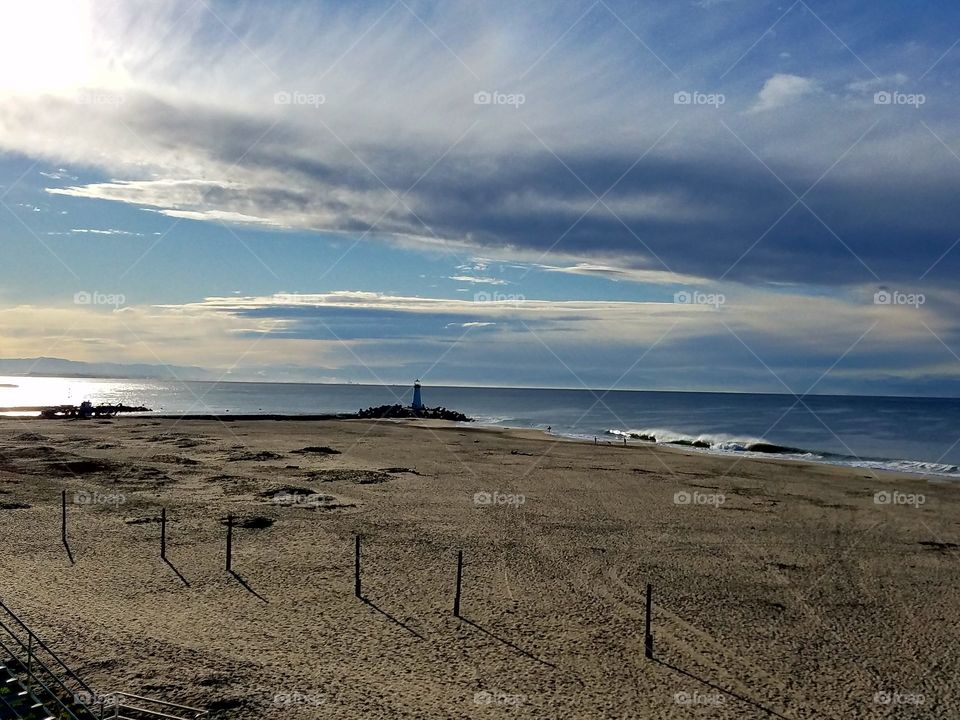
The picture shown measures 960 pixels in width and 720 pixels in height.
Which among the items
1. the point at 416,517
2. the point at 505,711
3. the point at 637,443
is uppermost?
the point at 637,443

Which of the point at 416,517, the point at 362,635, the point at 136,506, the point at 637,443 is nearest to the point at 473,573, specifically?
the point at 362,635

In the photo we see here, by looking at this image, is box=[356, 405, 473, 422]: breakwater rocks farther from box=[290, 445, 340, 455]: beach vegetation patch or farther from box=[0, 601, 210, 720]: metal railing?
box=[0, 601, 210, 720]: metal railing

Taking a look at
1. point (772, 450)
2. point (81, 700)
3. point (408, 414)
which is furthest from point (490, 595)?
point (408, 414)

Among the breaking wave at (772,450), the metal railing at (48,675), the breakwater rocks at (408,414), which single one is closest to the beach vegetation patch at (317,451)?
the metal railing at (48,675)

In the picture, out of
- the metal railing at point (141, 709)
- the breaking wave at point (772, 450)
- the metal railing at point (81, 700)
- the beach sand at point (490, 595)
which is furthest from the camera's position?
the breaking wave at point (772, 450)

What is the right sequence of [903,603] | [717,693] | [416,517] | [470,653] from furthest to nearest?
[416,517], [903,603], [470,653], [717,693]

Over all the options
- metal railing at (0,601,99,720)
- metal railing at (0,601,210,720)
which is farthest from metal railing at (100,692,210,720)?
metal railing at (0,601,99,720)

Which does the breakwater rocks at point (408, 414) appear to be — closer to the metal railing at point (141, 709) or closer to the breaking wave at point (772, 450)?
the breaking wave at point (772, 450)

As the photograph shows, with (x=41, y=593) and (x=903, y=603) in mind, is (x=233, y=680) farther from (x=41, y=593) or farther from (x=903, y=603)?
(x=903, y=603)

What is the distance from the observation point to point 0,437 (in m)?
48.9

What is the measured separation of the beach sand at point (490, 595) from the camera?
12.8m

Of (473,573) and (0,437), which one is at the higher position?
(0,437)

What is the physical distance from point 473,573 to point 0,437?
43484mm

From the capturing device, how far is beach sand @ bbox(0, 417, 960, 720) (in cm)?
1283
